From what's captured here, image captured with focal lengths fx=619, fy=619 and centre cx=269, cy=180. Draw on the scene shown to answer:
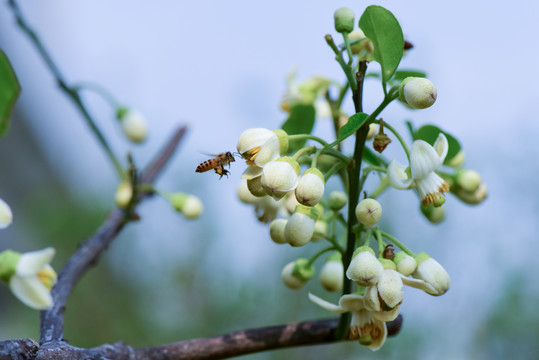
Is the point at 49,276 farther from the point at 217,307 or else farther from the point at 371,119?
the point at 217,307

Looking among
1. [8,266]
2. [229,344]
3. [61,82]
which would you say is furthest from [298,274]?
[61,82]

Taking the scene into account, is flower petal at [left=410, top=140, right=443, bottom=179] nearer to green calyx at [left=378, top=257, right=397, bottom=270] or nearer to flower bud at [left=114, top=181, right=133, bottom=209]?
green calyx at [left=378, top=257, right=397, bottom=270]

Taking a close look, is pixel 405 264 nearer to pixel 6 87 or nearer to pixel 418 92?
pixel 418 92

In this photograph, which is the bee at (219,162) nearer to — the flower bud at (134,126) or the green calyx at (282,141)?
the green calyx at (282,141)

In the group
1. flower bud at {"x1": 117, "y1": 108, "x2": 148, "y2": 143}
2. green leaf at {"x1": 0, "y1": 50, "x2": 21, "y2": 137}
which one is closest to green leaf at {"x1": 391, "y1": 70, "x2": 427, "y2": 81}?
green leaf at {"x1": 0, "y1": 50, "x2": 21, "y2": 137}

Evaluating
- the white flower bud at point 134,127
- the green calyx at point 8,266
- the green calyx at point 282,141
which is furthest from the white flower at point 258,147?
the white flower bud at point 134,127

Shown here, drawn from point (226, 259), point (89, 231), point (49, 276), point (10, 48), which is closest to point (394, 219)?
point (226, 259)

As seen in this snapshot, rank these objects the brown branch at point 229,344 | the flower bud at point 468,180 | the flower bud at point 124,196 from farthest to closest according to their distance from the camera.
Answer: the flower bud at point 124,196, the flower bud at point 468,180, the brown branch at point 229,344
